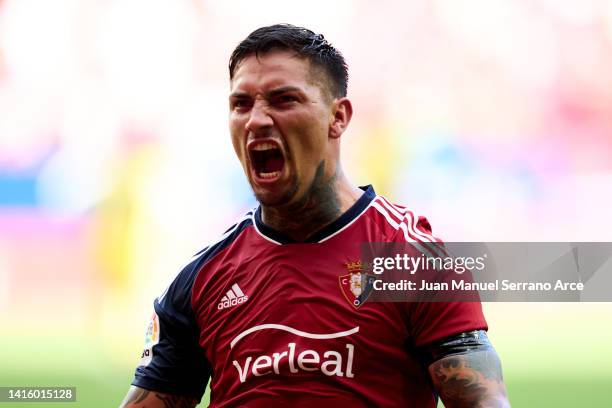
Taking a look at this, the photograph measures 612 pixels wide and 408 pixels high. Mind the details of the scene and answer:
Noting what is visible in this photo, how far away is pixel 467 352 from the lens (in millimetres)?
2520

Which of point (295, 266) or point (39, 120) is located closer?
point (295, 266)

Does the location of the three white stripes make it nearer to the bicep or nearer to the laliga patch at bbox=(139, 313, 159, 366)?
the laliga patch at bbox=(139, 313, 159, 366)

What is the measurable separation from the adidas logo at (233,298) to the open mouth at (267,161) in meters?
0.34

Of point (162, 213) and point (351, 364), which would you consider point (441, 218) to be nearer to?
point (162, 213)

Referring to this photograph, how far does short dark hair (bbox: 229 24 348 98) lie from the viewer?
9.39ft

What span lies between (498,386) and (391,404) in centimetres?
30

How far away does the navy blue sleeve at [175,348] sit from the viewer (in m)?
2.91

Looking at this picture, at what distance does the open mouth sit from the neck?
0.37 ft

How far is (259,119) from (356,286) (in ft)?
1.85

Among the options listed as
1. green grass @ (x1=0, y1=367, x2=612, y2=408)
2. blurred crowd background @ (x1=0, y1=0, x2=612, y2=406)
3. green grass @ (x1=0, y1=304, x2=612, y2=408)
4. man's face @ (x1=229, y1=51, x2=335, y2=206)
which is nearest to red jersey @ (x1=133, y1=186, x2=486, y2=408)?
man's face @ (x1=229, y1=51, x2=335, y2=206)

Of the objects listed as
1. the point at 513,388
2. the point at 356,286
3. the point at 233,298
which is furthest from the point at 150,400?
the point at 513,388

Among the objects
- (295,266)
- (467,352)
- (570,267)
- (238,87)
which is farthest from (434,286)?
(570,267)

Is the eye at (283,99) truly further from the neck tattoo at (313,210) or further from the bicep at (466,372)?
the bicep at (466,372)

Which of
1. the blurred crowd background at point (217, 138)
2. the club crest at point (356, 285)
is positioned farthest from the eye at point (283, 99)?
the blurred crowd background at point (217, 138)
